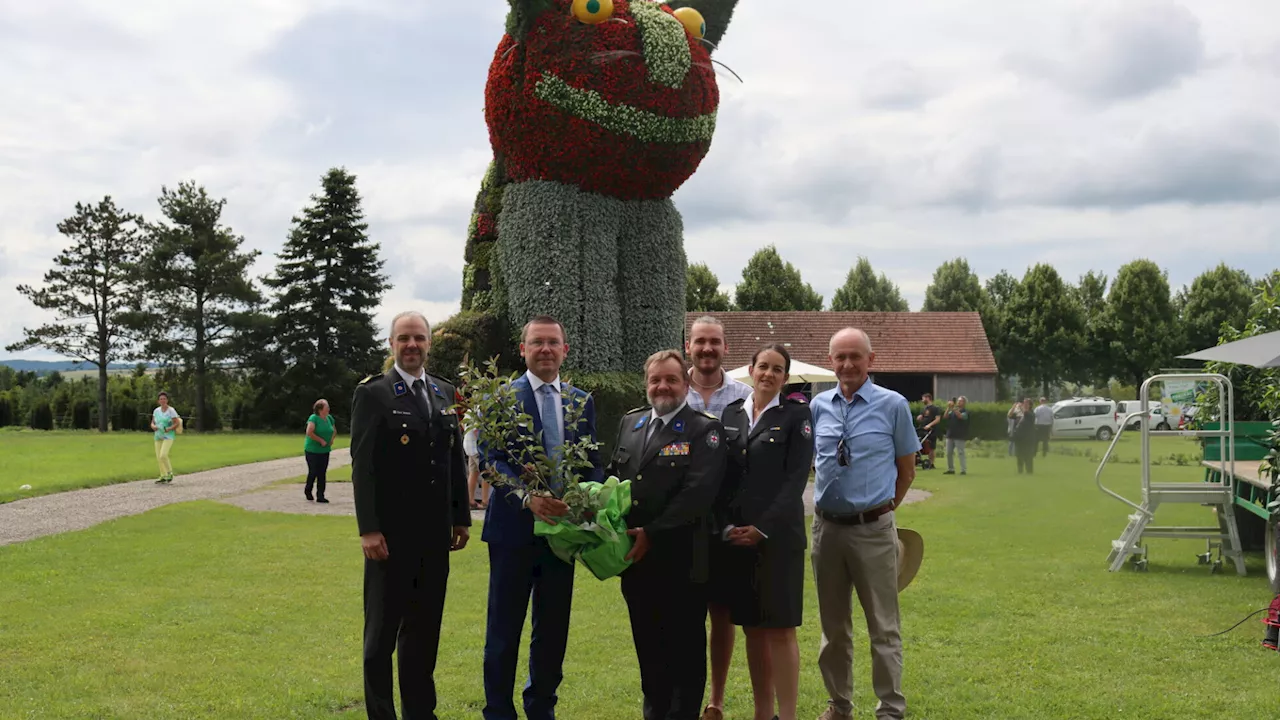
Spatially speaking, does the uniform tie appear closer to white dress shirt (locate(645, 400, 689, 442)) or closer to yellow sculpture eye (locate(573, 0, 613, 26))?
white dress shirt (locate(645, 400, 689, 442))

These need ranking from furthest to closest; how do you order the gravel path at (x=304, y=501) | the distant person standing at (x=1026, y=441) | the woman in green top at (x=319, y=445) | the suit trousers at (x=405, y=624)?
1. the distant person standing at (x=1026, y=441)
2. the woman in green top at (x=319, y=445)
3. the gravel path at (x=304, y=501)
4. the suit trousers at (x=405, y=624)

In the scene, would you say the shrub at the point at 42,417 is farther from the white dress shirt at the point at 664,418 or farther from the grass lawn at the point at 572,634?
the white dress shirt at the point at 664,418

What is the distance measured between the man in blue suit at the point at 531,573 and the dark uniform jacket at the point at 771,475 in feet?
2.13

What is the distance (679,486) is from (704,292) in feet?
145

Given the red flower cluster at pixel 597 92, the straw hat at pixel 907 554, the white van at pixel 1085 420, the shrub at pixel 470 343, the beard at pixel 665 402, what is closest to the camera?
the beard at pixel 665 402

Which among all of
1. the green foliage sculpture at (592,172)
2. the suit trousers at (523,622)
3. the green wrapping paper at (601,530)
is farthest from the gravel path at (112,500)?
the green wrapping paper at (601,530)

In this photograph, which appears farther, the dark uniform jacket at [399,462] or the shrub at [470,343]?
the shrub at [470,343]

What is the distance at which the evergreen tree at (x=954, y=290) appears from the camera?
173 feet

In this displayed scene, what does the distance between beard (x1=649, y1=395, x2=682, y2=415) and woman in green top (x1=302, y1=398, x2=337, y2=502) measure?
1151 cm

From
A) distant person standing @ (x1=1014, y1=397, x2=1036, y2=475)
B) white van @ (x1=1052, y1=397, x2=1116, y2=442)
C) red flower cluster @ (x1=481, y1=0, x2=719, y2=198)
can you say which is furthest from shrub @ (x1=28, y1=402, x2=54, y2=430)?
distant person standing @ (x1=1014, y1=397, x2=1036, y2=475)

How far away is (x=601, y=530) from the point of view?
4.47 metres

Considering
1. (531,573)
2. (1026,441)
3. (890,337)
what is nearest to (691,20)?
(531,573)

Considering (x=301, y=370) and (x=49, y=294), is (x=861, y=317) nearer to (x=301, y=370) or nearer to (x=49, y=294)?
(x=301, y=370)

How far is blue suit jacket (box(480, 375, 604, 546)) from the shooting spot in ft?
15.7
